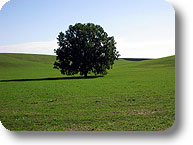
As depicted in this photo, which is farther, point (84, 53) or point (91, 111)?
point (84, 53)

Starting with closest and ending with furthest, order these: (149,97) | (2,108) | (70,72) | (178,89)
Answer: (178,89), (2,108), (149,97), (70,72)

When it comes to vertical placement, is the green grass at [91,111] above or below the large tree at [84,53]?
below

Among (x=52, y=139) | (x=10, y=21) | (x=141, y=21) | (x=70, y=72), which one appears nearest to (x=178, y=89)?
(x=141, y=21)

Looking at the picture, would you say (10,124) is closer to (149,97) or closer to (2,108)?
(2,108)

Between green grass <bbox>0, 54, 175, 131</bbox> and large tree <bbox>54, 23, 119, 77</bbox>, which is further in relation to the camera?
large tree <bbox>54, 23, 119, 77</bbox>

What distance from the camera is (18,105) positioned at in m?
8.58

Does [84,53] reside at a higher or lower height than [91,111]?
higher

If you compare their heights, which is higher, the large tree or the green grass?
the large tree

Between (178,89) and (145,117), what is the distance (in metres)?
1.40

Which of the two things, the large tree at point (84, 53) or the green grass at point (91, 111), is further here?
the large tree at point (84, 53)

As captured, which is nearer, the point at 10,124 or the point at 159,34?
the point at 10,124

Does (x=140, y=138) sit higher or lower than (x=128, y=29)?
lower

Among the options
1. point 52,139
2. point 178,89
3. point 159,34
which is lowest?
point 52,139

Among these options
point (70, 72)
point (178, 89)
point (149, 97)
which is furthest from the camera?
point (70, 72)
